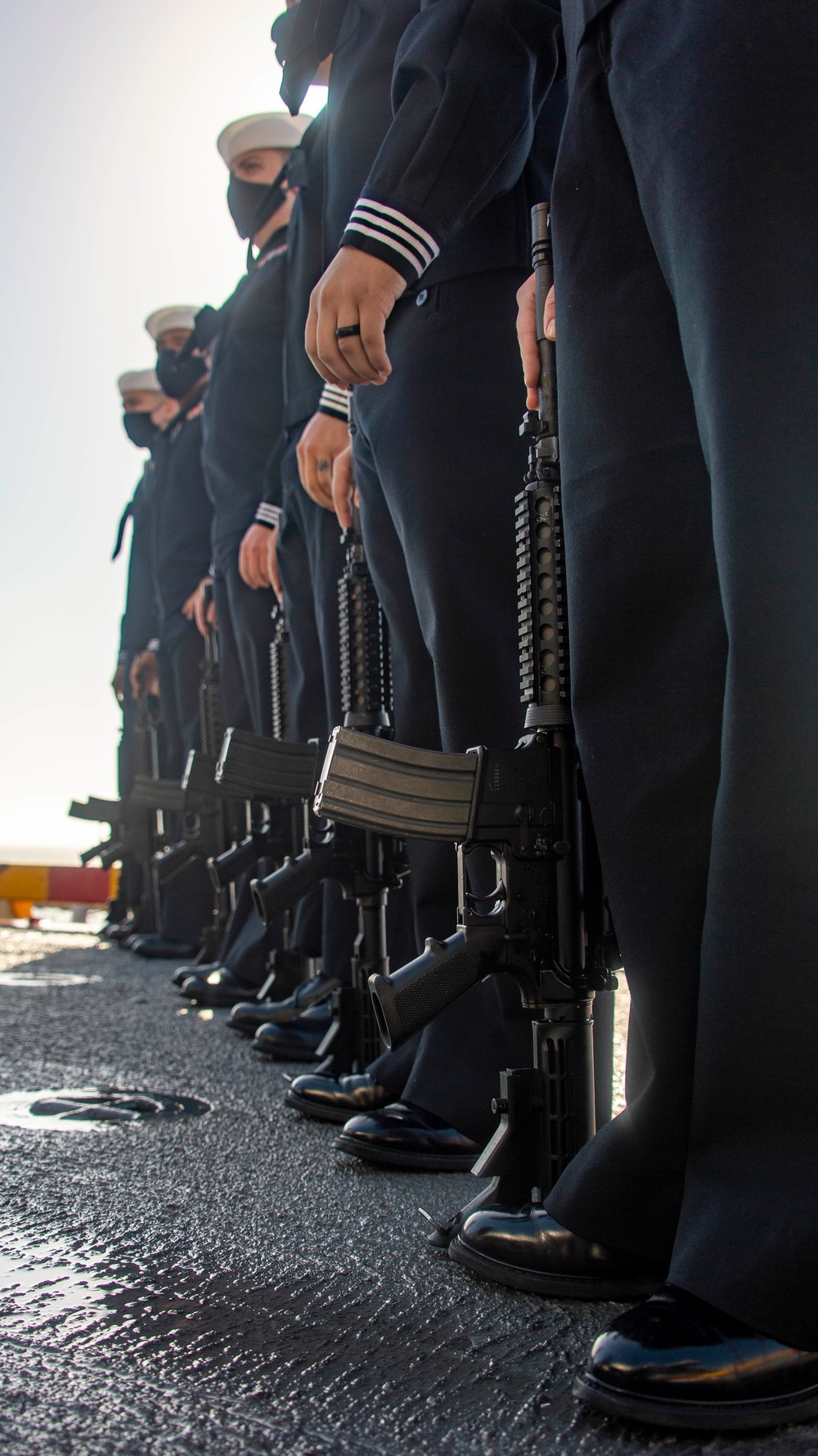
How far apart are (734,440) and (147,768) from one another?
5.95m

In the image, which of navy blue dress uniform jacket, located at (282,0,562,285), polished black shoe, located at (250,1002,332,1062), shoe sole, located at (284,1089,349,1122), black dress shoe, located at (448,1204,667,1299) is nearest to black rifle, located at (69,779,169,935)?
polished black shoe, located at (250,1002,332,1062)

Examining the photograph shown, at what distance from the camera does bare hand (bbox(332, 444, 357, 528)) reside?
2371 millimetres

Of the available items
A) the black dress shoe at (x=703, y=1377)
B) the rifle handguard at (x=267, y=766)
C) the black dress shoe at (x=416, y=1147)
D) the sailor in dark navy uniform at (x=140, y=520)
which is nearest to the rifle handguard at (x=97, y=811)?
the sailor in dark navy uniform at (x=140, y=520)

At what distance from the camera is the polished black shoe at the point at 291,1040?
261cm

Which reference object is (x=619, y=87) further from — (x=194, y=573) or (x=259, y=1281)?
(x=194, y=573)

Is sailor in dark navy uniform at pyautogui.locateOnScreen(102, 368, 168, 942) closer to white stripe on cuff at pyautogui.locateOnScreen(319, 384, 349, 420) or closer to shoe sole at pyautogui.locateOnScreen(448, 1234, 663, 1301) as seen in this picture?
white stripe on cuff at pyautogui.locateOnScreen(319, 384, 349, 420)

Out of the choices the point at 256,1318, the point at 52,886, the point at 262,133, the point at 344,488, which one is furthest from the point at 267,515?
the point at 52,886

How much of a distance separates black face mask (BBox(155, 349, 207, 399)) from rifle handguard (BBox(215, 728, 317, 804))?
295 centimetres

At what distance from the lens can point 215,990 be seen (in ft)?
11.7

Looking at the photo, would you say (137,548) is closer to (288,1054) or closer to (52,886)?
(52,886)

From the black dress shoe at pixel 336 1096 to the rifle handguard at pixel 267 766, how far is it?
0.83m

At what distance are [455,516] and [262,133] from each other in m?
2.88

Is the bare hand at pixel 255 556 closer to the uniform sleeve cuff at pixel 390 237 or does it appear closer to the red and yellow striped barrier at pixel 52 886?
the uniform sleeve cuff at pixel 390 237

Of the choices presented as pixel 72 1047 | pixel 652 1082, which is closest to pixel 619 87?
pixel 652 1082
